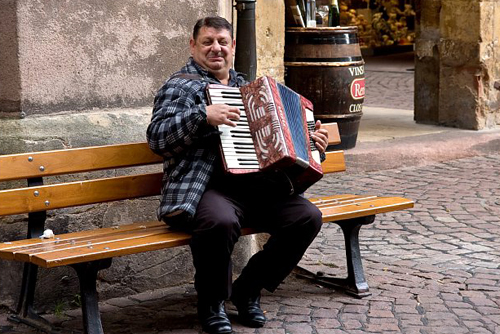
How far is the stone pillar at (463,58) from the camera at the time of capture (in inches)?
358

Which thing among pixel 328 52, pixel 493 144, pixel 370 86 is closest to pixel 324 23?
pixel 328 52

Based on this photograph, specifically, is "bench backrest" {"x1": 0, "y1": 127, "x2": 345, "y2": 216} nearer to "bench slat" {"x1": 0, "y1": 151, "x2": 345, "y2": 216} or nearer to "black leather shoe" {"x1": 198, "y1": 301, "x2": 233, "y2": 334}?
"bench slat" {"x1": 0, "y1": 151, "x2": 345, "y2": 216}

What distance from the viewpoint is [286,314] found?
4.45 m

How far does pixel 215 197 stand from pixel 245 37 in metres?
1.47

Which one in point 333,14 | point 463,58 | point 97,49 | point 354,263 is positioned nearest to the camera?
point 97,49

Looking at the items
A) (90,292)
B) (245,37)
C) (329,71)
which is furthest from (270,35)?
(90,292)

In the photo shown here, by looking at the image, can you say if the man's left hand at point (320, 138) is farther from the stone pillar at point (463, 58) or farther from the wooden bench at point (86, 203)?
the stone pillar at point (463, 58)

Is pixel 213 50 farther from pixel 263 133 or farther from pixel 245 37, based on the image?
pixel 245 37

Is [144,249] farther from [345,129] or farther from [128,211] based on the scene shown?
[345,129]

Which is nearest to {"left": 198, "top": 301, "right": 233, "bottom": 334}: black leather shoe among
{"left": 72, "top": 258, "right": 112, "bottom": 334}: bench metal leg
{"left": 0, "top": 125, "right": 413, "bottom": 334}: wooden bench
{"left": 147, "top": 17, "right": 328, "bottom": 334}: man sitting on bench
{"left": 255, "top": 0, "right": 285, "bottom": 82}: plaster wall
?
{"left": 147, "top": 17, "right": 328, "bottom": 334}: man sitting on bench

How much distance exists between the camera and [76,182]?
425cm

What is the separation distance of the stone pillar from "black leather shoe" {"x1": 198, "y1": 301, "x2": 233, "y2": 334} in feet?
17.7

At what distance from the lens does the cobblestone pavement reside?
4.29 m

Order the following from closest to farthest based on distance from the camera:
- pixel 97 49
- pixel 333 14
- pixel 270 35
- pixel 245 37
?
1. pixel 97 49
2. pixel 245 37
3. pixel 270 35
4. pixel 333 14
